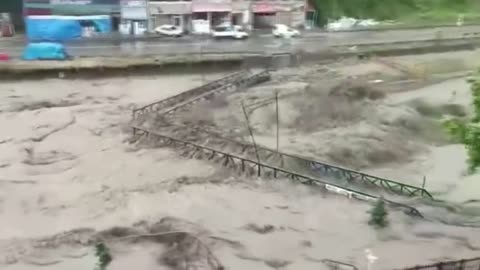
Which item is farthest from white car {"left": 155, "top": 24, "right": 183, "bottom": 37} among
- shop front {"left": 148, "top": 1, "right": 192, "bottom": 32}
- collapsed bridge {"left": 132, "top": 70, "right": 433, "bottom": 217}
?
collapsed bridge {"left": 132, "top": 70, "right": 433, "bottom": 217}

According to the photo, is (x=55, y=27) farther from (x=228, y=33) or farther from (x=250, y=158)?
(x=250, y=158)

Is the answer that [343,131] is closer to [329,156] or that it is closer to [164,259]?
[329,156]

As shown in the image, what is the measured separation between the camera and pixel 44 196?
64.9ft

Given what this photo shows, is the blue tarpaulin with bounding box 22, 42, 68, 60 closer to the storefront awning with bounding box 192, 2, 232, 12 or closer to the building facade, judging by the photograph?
the building facade

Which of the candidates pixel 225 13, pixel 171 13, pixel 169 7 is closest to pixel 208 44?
pixel 225 13

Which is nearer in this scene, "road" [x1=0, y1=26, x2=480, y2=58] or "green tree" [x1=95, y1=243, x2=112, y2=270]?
"green tree" [x1=95, y1=243, x2=112, y2=270]

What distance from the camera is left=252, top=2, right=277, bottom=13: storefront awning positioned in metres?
36.8

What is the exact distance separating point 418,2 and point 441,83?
12.0m

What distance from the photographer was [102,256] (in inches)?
614

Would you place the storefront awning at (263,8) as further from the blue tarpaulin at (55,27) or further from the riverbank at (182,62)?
the blue tarpaulin at (55,27)

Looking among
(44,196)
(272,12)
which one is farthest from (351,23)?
(44,196)

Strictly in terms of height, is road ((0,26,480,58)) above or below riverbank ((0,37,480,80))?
above

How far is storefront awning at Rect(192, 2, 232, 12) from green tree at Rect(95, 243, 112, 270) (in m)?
21.1

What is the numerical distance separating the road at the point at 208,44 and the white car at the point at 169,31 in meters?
0.49
